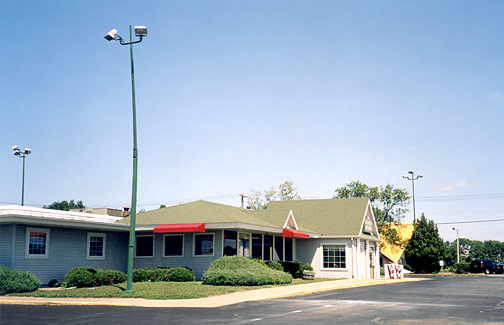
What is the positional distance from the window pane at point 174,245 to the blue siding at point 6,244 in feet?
32.0

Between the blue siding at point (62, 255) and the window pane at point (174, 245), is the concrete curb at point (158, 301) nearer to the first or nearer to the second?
the blue siding at point (62, 255)

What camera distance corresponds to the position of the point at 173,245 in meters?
32.5

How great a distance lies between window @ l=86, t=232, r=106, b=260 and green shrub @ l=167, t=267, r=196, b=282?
441 cm

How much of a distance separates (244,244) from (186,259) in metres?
3.69

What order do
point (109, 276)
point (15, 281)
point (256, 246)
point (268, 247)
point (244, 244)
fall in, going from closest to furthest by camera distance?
point (15, 281) → point (109, 276) → point (244, 244) → point (256, 246) → point (268, 247)

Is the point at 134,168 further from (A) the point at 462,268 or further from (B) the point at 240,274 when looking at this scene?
(A) the point at 462,268

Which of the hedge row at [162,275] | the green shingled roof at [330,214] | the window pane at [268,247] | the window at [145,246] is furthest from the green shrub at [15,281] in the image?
the green shingled roof at [330,214]

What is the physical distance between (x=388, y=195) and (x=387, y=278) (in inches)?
1214

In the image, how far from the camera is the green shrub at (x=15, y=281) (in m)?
22.2

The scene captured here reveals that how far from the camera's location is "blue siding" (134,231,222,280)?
30.9 metres

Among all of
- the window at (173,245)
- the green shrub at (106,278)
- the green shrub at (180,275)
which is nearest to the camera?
the green shrub at (106,278)

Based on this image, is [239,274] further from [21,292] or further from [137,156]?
[21,292]

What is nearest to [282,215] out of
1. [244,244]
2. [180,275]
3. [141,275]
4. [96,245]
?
[244,244]

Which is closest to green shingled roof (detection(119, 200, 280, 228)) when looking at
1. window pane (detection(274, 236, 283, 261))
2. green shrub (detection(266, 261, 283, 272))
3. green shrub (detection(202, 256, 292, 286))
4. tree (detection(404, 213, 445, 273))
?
window pane (detection(274, 236, 283, 261))
